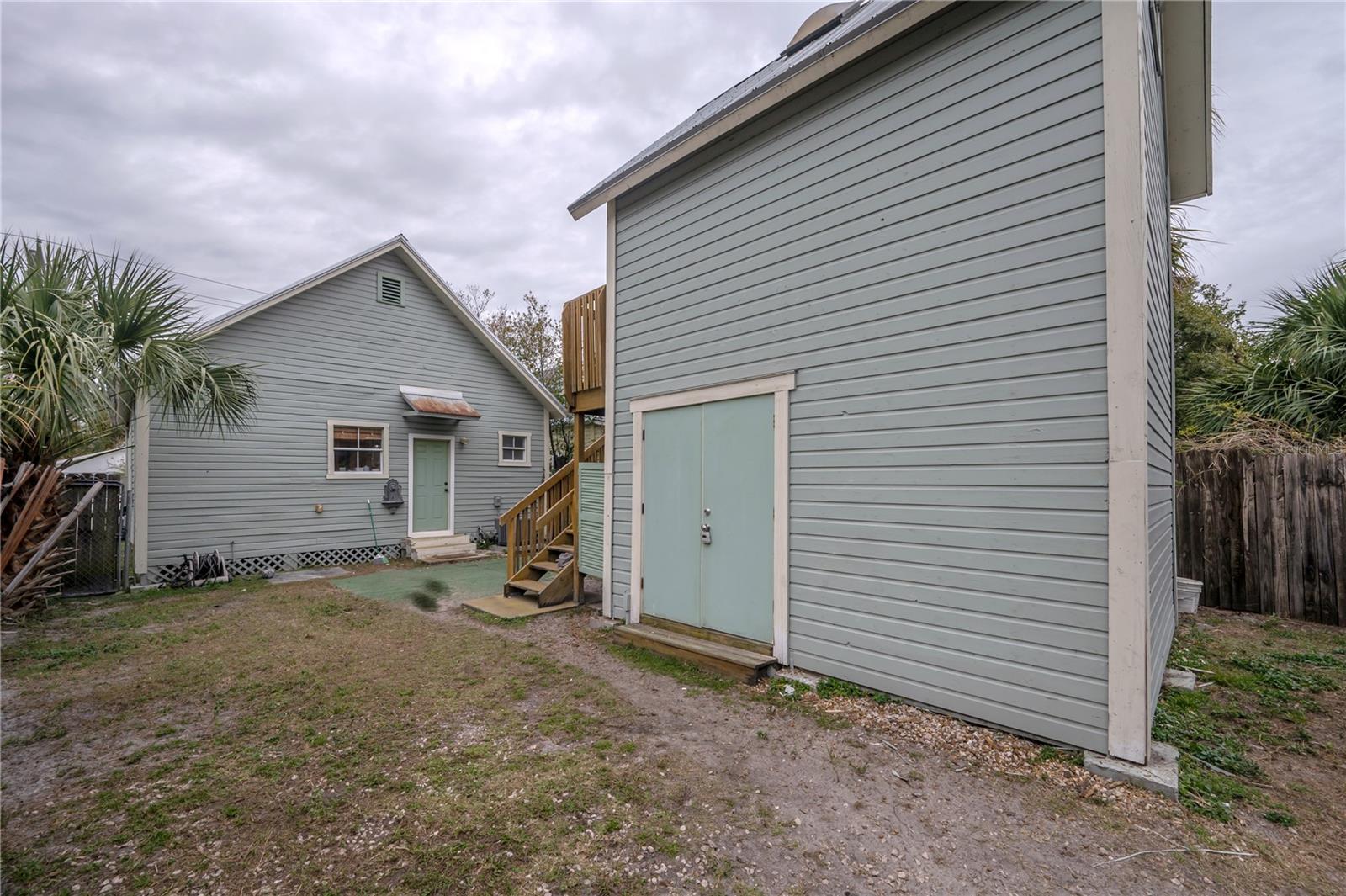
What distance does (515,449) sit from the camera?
1317 cm

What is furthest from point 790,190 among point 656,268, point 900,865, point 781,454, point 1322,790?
point 1322,790

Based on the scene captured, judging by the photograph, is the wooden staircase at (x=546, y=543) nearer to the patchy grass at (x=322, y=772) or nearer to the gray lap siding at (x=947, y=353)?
the patchy grass at (x=322, y=772)

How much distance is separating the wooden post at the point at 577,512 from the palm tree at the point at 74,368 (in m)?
4.28

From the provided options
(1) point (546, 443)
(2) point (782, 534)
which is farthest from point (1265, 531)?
(1) point (546, 443)

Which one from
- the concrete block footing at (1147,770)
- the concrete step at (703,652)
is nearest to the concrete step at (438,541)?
the concrete step at (703,652)

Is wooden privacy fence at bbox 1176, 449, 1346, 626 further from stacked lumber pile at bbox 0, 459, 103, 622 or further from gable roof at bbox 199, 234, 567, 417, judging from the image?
stacked lumber pile at bbox 0, 459, 103, 622

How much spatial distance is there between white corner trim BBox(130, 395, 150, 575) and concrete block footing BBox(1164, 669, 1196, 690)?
41.2ft

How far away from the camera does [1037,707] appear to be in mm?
3088

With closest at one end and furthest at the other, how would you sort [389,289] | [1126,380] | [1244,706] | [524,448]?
1. [1126,380]
2. [1244,706]
3. [389,289]
4. [524,448]

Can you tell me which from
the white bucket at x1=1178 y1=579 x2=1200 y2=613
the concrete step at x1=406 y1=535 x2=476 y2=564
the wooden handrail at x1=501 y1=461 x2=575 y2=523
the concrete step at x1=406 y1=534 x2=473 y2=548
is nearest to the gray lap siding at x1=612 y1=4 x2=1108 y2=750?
the wooden handrail at x1=501 y1=461 x2=575 y2=523

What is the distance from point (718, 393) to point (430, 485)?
8.75m

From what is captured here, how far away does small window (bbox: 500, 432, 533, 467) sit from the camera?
1290 centimetres

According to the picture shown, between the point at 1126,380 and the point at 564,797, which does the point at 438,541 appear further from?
the point at 1126,380

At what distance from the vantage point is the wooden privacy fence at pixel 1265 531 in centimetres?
584
